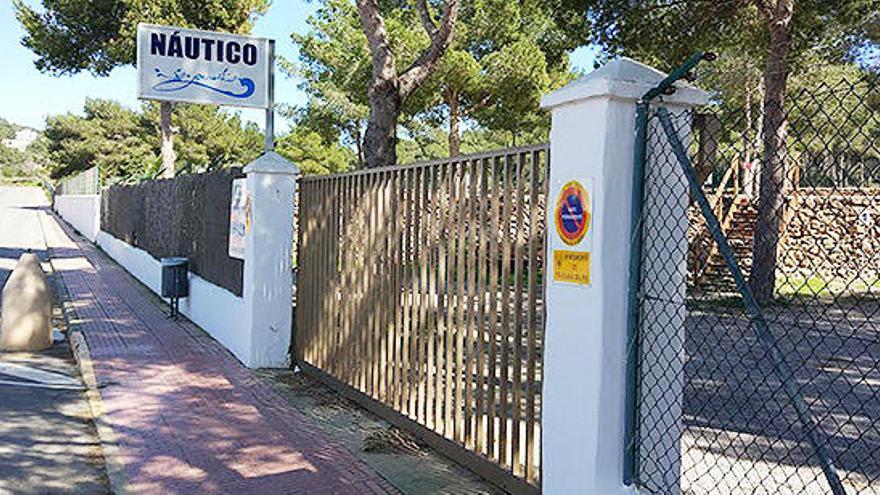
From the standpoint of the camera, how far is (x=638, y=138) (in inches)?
143

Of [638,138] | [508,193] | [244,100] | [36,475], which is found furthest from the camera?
[244,100]

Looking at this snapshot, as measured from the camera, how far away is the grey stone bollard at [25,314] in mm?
9227

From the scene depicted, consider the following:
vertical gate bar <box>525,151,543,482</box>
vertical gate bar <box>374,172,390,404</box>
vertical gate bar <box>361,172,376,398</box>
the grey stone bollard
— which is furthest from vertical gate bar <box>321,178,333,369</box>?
the grey stone bollard

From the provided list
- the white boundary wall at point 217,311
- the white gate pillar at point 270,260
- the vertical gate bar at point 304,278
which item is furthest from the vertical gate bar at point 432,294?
the white boundary wall at point 217,311

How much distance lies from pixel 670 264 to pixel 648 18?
11.7 m

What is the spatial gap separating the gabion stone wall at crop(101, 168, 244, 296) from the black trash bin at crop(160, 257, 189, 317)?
0.70 ft

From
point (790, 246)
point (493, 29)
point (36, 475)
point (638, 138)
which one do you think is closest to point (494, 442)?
point (638, 138)

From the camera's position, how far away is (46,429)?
626 centimetres

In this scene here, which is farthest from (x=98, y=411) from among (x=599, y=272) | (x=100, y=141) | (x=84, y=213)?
(x=100, y=141)

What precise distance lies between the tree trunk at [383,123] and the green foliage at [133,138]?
4744 centimetres

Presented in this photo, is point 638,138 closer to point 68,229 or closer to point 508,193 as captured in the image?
point 508,193

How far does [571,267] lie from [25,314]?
25.9 feet

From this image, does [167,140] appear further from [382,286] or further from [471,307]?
[471,307]

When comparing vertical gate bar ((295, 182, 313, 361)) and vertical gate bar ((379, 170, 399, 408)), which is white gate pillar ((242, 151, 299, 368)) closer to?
vertical gate bar ((295, 182, 313, 361))
